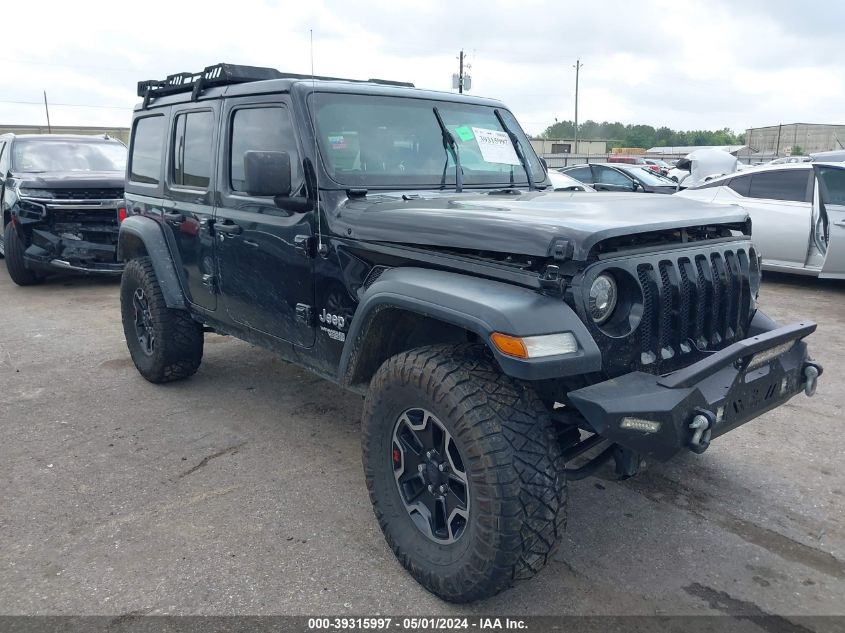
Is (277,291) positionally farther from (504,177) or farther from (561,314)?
(561,314)

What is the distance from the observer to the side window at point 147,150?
4.90 m

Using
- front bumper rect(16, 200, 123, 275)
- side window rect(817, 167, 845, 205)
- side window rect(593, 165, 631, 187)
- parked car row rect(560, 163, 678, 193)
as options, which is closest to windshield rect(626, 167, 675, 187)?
parked car row rect(560, 163, 678, 193)

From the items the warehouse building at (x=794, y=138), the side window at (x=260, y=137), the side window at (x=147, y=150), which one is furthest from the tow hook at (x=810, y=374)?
the warehouse building at (x=794, y=138)

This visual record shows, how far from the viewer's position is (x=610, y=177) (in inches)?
547

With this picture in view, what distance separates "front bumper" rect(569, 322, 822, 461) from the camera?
7.77ft

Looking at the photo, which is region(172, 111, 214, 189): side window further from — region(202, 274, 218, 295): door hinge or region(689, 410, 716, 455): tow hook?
region(689, 410, 716, 455): tow hook

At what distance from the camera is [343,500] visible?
11.6 ft

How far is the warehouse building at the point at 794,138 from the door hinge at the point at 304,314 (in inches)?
1214

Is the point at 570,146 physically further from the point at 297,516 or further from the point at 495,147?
the point at 297,516

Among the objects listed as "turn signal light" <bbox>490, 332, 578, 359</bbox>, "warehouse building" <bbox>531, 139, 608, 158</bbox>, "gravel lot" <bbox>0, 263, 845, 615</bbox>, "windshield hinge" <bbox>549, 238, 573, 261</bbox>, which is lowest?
"gravel lot" <bbox>0, 263, 845, 615</bbox>

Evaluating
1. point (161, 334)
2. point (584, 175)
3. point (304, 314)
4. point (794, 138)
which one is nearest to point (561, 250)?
point (304, 314)

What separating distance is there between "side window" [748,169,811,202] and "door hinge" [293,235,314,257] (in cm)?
721

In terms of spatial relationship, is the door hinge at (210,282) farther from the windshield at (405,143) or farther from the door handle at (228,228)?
Answer: the windshield at (405,143)

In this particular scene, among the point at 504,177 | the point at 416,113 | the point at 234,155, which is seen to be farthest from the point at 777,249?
the point at 234,155
